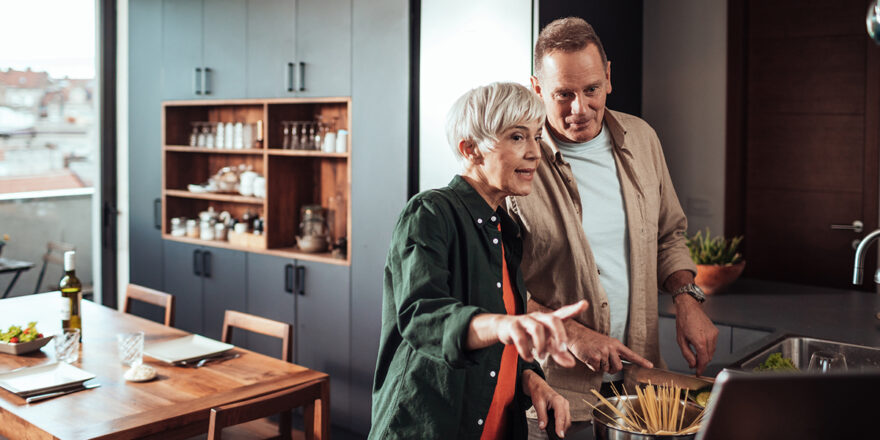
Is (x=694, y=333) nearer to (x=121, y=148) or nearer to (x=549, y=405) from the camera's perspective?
(x=549, y=405)

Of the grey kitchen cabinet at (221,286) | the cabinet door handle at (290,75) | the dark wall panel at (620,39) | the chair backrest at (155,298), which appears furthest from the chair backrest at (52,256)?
the dark wall panel at (620,39)

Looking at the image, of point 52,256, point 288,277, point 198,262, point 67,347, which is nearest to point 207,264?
point 198,262

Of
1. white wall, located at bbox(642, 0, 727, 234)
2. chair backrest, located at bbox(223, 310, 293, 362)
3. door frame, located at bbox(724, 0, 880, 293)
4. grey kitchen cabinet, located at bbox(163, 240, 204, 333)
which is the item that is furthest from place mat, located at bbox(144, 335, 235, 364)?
door frame, located at bbox(724, 0, 880, 293)

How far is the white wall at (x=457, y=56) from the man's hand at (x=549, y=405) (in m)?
1.99

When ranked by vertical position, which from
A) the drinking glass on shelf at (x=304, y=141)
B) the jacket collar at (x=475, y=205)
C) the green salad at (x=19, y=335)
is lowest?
the green salad at (x=19, y=335)

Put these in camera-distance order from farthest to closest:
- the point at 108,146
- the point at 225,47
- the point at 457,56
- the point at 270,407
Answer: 1. the point at 108,146
2. the point at 225,47
3. the point at 457,56
4. the point at 270,407

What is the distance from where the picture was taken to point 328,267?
13.6ft

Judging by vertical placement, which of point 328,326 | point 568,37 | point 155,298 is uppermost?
point 568,37

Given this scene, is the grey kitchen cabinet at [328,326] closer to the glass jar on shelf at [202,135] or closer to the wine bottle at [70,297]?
the glass jar on shelf at [202,135]

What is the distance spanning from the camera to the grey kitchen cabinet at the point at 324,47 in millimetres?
3988

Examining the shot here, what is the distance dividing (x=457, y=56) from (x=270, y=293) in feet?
6.06

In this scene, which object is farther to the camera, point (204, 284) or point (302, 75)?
point (204, 284)

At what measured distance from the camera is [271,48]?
14.3ft

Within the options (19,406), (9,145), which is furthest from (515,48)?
(9,145)
